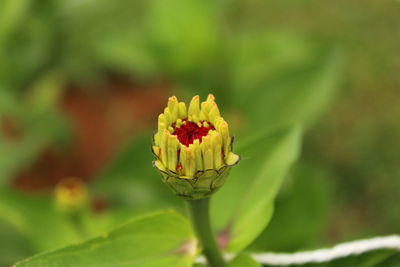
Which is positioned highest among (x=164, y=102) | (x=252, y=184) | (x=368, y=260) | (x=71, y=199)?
(x=164, y=102)

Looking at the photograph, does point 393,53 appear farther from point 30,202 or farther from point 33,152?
point 30,202

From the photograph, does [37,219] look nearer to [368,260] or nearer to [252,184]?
[252,184]

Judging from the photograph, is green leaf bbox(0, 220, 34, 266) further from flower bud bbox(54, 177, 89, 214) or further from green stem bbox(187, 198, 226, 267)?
green stem bbox(187, 198, 226, 267)

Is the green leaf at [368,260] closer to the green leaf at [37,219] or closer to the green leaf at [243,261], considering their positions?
the green leaf at [243,261]

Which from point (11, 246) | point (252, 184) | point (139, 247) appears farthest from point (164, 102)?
point (139, 247)

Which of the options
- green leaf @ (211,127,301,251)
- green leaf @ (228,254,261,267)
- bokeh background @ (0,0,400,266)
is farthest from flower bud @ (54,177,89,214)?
green leaf @ (228,254,261,267)

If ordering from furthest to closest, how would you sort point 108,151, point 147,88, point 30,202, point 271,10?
point 271,10 → point 147,88 → point 108,151 → point 30,202

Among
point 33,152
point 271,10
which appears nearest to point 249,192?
point 33,152
